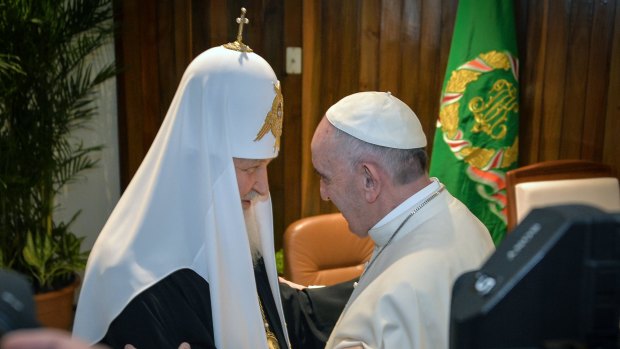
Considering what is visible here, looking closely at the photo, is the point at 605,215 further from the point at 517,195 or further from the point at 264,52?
the point at 264,52

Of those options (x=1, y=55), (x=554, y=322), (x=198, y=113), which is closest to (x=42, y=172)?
(x=1, y=55)

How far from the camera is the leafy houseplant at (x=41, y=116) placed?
11.5 ft

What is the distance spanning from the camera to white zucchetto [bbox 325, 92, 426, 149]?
172 centimetres

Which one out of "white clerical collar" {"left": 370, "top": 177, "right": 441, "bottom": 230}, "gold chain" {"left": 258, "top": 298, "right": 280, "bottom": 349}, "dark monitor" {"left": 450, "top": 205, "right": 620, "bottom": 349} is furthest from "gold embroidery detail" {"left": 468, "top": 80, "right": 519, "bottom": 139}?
"dark monitor" {"left": 450, "top": 205, "right": 620, "bottom": 349}

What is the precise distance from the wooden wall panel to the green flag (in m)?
0.35

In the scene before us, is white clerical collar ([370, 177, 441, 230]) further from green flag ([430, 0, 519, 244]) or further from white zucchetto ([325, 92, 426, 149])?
→ green flag ([430, 0, 519, 244])

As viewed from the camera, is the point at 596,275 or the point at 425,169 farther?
the point at 425,169

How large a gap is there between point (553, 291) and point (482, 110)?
2.98 metres

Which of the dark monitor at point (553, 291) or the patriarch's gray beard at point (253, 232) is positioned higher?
the dark monitor at point (553, 291)

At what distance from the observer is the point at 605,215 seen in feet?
1.81

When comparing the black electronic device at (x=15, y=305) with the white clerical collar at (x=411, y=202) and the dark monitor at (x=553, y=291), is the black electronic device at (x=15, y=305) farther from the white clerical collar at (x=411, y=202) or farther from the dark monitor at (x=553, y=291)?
the white clerical collar at (x=411, y=202)

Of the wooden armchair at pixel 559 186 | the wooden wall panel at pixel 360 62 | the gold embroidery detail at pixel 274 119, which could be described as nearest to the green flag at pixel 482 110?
the wooden armchair at pixel 559 186

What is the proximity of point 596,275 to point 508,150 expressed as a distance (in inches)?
119

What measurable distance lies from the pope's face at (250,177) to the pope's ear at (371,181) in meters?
0.30
